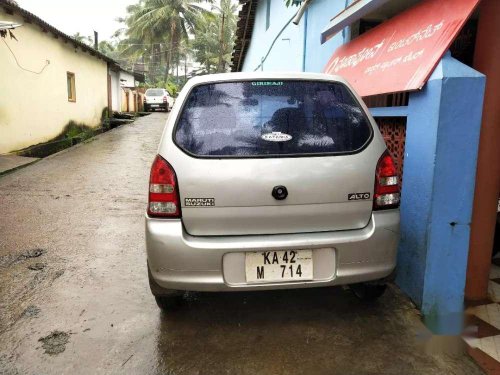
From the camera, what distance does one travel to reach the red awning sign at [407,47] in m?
2.94

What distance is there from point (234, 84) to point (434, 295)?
1.96 m

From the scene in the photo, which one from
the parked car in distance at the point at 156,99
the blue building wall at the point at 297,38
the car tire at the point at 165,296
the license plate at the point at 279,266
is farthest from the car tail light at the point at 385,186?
the parked car in distance at the point at 156,99

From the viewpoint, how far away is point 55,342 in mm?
2736

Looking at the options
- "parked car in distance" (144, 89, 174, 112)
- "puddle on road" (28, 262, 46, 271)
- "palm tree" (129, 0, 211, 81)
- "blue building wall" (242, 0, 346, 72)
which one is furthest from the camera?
"palm tree" (129, 0, 211, 81)

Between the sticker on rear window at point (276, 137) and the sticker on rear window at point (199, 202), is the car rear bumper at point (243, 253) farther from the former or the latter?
the sticker on rear window at point (276, 137)

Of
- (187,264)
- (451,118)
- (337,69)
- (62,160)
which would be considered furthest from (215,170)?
(62,160)

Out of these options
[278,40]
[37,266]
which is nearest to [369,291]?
[37,266]

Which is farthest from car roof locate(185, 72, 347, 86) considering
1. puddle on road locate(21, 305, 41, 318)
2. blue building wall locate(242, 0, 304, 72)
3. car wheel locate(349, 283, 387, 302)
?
blue building wall locate(242, 0, 304, 72)

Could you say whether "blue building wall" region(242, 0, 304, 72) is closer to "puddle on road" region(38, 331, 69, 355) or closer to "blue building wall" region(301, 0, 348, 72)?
"blue building wall" region(301, 0, 348, 72)

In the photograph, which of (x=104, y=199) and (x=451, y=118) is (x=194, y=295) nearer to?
(x=451, y=118)

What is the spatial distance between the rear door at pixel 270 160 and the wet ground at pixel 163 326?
0.74 m

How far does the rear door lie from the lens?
8.18ft

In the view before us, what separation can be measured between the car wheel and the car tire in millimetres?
1298

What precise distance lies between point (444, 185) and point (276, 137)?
3.93 feet
